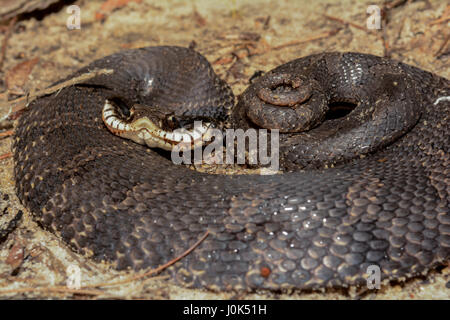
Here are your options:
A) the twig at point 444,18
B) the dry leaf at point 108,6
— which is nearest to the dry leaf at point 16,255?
the dry leaf at point 108,6

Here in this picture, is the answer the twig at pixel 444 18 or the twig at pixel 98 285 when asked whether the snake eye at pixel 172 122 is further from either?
the twig at pixel 444 18

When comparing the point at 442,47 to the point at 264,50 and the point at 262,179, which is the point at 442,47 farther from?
the point at 262,179

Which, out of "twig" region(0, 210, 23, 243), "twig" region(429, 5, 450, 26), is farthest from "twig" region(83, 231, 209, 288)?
"twig" region(429, 5, 450, 26)

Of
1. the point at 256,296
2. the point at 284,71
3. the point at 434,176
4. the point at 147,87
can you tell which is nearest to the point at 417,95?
the point at 434,176

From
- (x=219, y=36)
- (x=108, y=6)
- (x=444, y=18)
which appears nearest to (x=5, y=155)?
(x=219, y=36)

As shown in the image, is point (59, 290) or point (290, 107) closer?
point (59, 290)

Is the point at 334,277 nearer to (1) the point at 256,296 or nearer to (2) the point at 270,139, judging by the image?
(1) the point at 256,296
